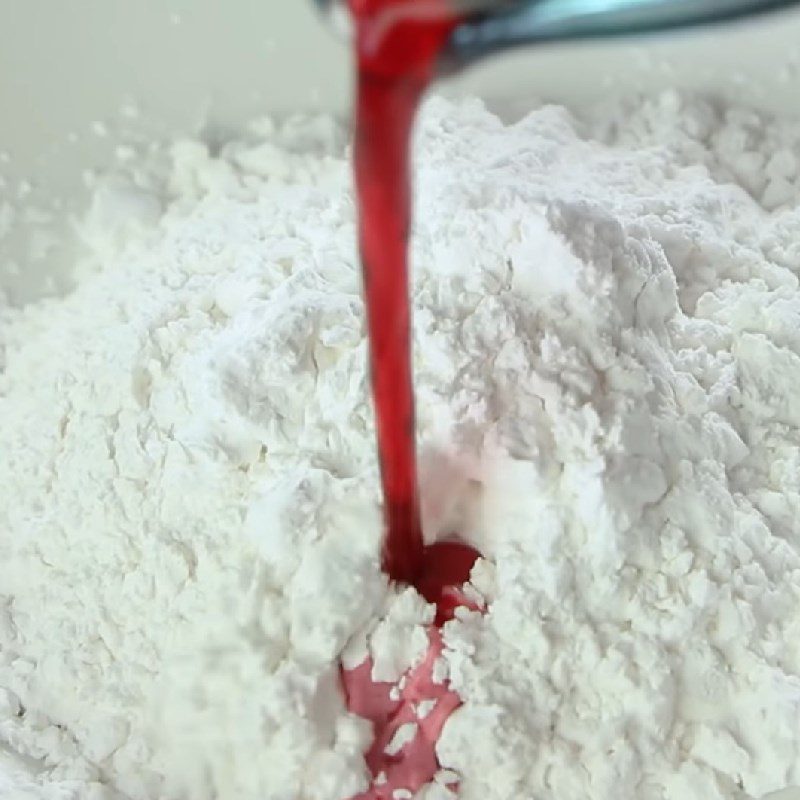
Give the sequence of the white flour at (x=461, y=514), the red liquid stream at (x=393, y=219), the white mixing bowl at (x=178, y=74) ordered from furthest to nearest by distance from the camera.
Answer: the white mixing bowl at (x=178, y=74)
the white flour at (x=461, y=514)
the red liquid stream at (x=393, y=219)

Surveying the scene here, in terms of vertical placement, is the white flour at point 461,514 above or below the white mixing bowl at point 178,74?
below

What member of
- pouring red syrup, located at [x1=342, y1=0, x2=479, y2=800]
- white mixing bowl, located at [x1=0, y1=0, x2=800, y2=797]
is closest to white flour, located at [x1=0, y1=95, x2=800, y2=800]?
pouring red syrup, located at [x1=342, y1=0, x2=479, y2=800]

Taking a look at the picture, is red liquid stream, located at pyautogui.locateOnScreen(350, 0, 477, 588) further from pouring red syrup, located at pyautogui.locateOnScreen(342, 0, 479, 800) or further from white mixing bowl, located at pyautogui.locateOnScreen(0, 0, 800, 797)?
white mixing bowl, located at pyautogui.locateOnScreen(0, 0, 800, 797)

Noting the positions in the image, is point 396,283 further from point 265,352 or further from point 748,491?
point 748,491

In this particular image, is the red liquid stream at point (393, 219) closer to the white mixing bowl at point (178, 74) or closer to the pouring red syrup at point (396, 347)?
the pouring red syrup at point (396, 347)

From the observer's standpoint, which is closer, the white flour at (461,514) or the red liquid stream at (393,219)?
the red liquid stream at (393,219)

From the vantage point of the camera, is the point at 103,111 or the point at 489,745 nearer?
the point at 489,745

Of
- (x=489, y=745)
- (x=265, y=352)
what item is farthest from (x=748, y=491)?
(x=265, y=352)

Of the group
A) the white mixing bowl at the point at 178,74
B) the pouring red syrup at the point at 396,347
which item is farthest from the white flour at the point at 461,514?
the white mixing bowl at the point at 178,74
